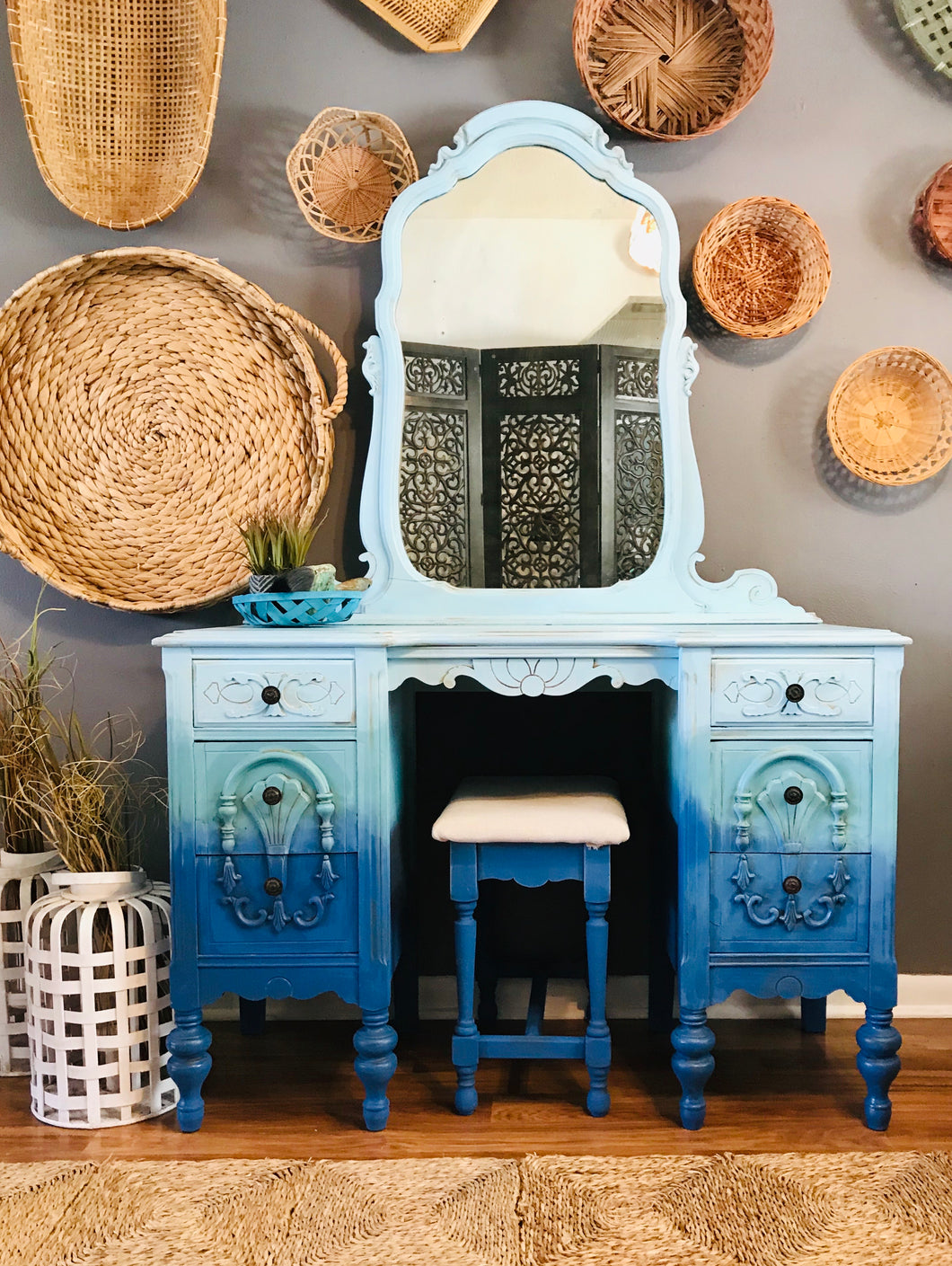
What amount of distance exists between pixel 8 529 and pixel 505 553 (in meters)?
1.09

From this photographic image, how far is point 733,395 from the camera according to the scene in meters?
2.22

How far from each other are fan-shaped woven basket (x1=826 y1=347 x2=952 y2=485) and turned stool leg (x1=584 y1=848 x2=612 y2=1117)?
108cm

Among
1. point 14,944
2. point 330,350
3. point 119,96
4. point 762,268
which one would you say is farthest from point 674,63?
point 14,944

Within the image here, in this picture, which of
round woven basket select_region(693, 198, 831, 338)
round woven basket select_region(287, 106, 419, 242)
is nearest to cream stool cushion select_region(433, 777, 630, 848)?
round woven basket select_region(693, 198, 831, 338)

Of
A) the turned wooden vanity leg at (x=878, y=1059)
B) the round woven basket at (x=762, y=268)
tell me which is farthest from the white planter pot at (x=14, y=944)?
the round woven basket at (x=762, y=268)

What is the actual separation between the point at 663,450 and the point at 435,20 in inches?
42.6

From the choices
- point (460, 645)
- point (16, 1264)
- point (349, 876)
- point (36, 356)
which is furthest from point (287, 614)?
point (16, 1264)

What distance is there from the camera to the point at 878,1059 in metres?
1.71

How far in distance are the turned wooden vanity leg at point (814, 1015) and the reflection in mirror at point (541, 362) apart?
3.37 ft

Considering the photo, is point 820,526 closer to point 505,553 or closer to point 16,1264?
point 505,553

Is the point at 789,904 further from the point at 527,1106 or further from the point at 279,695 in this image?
the point at 279,695

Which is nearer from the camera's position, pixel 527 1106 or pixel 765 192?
pixel 527 1106

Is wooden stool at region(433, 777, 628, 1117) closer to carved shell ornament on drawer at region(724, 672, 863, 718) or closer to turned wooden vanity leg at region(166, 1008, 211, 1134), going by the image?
carved shell ornament on drawer at region(724, 672, 863, 718)

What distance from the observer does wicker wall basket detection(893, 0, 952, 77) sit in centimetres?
214
